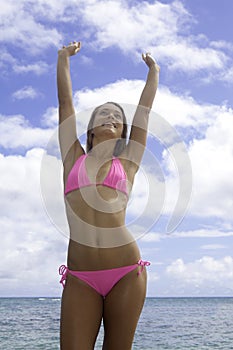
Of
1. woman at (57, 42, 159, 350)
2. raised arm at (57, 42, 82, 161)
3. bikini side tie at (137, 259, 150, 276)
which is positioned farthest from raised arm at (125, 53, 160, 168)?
bikini side tie at (137, 259, 150, 276)

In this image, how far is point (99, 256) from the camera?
3.45 metres

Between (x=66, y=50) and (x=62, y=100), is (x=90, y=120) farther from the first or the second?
(x=66, y=50)

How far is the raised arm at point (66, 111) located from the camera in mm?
3832

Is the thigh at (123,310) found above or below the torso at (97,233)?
below

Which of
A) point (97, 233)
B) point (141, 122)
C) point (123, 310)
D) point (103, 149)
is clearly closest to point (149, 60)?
point (141, 122)

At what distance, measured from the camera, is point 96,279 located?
3412mm

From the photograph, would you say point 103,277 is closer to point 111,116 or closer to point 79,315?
point 79,315

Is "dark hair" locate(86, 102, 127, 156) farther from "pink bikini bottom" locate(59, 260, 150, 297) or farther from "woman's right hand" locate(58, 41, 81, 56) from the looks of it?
"pink bikini bottom" locate(59, 260, 150, 297)

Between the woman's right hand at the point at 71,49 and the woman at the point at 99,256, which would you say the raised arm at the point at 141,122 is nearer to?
the woman at the point at 99,256

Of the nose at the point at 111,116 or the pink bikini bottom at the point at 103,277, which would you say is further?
the nose at the point at 111,116

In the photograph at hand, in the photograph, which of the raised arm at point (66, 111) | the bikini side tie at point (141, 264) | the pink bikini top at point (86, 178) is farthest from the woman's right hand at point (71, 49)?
the bikini side tie at point (141, 264)

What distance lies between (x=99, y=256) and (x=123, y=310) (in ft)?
1.23

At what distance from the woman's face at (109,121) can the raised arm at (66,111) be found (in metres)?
0.17

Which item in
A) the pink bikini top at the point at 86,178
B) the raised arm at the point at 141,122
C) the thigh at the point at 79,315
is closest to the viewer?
the thigh at the point at 79,315
